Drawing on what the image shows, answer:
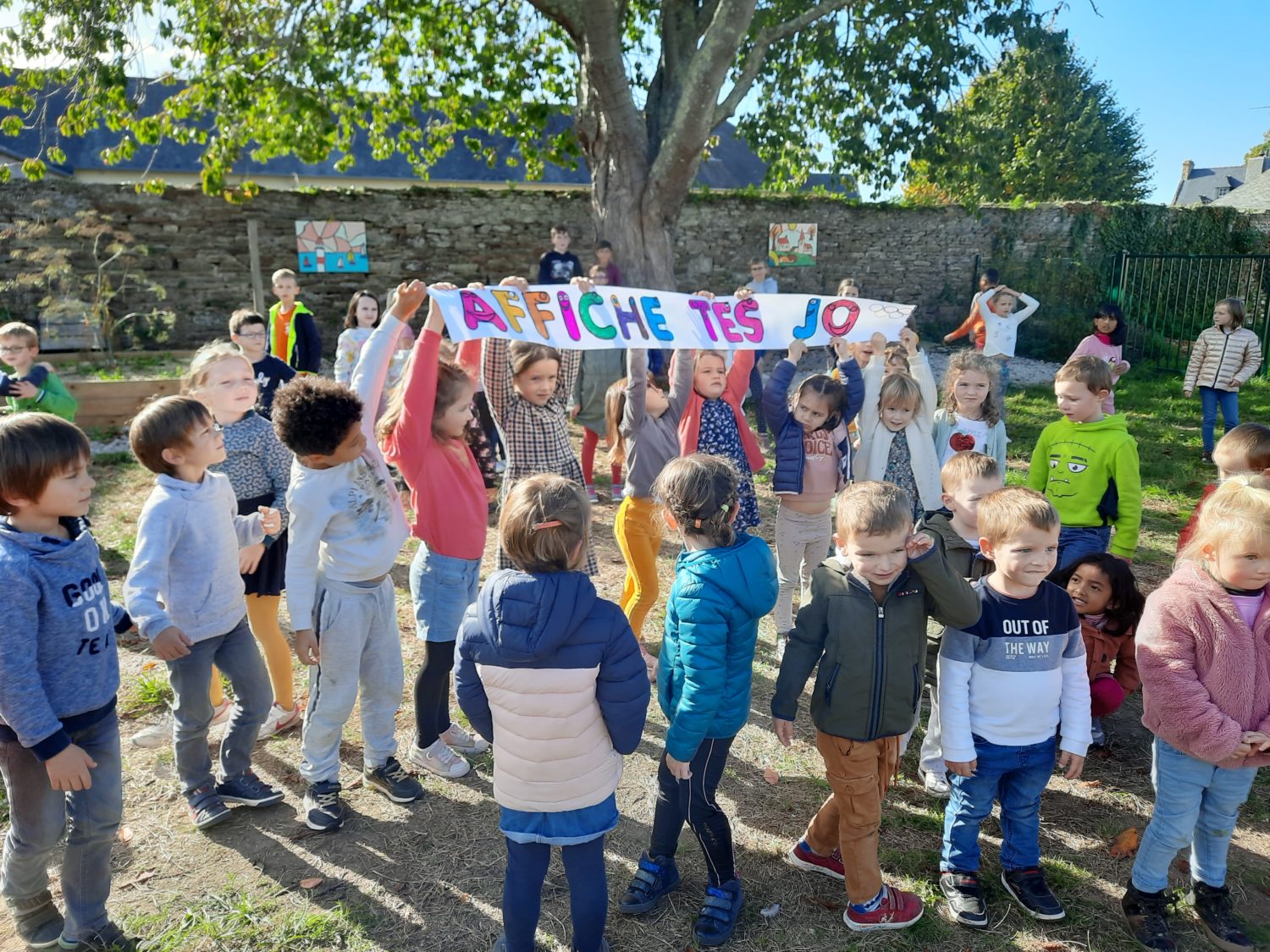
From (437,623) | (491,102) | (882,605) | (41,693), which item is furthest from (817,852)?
(491,102)

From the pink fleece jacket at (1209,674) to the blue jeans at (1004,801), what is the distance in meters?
0.37

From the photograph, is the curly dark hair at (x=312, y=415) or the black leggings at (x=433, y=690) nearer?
the curly dark hair at (x=312, y=415)

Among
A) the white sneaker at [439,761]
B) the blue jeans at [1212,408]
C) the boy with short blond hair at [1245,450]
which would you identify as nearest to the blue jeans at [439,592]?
the white sneaker at [439,761]

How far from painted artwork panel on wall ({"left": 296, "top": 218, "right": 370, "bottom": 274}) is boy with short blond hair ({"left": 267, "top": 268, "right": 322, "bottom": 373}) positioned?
5659 mm

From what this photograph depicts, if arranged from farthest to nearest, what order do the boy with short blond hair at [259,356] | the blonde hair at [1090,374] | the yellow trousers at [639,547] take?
the boy with short blond hair at [259,356], the yellow trousers at [639,547], the blonde hair at [1090,374]

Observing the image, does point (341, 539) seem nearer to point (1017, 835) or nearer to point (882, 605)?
point (882, 605)

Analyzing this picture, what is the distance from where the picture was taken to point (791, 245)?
50.1ft

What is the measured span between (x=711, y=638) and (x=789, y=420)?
2035 mm

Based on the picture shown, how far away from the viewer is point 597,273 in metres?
9.05

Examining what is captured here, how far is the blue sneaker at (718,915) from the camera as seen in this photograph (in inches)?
101

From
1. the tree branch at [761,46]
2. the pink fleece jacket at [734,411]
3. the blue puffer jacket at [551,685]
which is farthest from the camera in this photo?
the tree branch at [761,46]

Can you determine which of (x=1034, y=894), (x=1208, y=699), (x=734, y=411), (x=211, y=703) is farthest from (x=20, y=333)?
(x=1208, y=699)

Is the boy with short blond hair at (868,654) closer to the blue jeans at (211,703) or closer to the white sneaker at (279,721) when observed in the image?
the blue jeans at (211,703)

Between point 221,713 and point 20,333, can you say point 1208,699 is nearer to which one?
point 221,713
